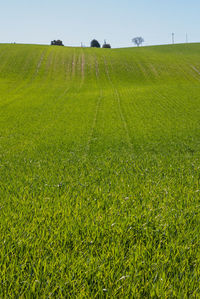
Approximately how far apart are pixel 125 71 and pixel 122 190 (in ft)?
216

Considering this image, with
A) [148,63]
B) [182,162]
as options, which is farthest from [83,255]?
[148,63]

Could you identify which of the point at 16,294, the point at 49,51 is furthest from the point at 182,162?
the point at 49,51

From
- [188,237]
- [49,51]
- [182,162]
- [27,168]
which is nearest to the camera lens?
[188,237]

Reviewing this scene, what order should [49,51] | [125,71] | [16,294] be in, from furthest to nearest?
[49,51] < [125,71] < [16,294]

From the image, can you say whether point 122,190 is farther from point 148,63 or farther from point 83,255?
point 148,63

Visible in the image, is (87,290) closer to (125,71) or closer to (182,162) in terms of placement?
(182,162)

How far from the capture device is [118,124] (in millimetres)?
21859

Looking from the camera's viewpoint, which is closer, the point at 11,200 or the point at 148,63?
the point at 11,200

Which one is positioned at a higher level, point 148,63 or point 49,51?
point 49,51

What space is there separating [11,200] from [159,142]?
1075 centimetres

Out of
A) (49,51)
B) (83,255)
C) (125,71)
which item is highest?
(49,51)

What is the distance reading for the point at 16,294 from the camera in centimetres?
288

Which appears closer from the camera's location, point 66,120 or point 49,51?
point 66,120

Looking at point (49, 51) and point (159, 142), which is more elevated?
point (49, 51)
